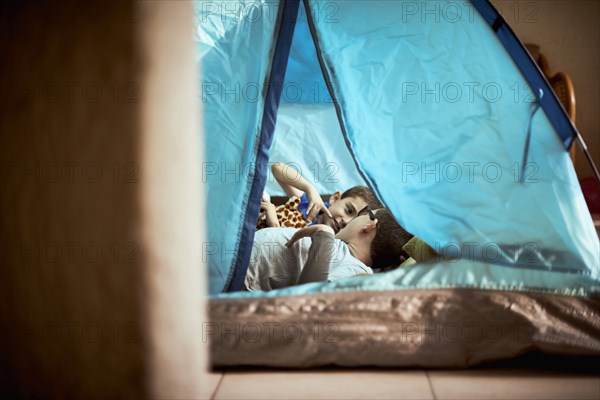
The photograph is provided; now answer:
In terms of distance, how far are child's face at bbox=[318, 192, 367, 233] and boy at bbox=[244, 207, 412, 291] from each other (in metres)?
0.04

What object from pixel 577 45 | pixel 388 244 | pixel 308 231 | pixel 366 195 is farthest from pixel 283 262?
pixel 577 45

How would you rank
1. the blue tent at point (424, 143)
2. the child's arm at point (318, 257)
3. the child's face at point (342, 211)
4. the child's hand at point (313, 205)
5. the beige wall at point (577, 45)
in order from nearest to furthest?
1. the blue tent at point (424, 143)
2. the child's arm at point (318, 257)
3. the child's hand at point (313, 205)
4. the child's face at point (342, 211)
5. the beige wall at point (577, 45)

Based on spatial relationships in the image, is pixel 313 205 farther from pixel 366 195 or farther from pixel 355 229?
pixel 366 195

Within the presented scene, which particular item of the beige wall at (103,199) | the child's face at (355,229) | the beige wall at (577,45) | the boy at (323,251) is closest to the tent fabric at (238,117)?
the boy at (323,251)

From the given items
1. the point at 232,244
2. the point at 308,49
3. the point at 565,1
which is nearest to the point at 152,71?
the point at 232,244

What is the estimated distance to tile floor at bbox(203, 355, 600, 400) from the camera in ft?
3.80

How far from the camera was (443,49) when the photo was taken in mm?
1491

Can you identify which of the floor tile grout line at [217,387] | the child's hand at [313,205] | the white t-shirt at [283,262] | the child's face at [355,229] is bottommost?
the floor tile grout line at [217,387]

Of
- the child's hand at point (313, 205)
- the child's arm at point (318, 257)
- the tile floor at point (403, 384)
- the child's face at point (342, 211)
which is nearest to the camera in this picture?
the tile floor at point (403, 384)

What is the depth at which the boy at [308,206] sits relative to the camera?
6.11ft

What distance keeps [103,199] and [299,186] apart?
63.1 inches

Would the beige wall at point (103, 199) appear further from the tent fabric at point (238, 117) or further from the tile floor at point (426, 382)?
the tent fabric at point (238, 117)

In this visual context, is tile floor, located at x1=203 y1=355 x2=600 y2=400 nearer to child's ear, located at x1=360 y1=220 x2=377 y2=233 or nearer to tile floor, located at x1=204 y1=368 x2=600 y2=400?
tile floor, located at x1=204 y1=368 x2=600 y2=400

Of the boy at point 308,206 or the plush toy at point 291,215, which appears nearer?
the boy at point 308,206
